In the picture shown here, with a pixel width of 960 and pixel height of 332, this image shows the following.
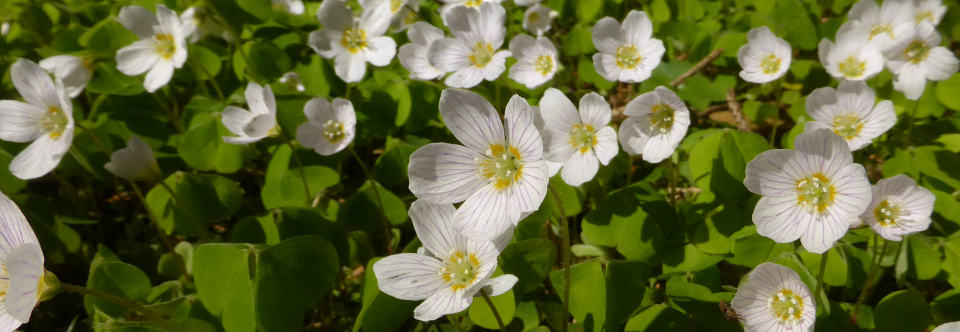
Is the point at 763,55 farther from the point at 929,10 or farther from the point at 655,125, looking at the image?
the point at 929,10

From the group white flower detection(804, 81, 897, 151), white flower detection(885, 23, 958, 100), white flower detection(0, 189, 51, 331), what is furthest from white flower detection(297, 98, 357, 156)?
white flower detection(885, 23, 958, 100)

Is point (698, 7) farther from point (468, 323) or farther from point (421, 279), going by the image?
point (421, 279)

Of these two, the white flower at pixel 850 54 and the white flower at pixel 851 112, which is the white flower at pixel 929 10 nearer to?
the white flower at pixel 850 54

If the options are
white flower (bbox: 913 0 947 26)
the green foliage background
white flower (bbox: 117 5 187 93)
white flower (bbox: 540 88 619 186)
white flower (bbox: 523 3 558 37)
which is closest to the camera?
the green foliage background

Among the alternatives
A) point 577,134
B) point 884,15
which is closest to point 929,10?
point 884,15

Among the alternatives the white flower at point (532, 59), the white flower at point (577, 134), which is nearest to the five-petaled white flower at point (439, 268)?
the white flower at point (577, 134)

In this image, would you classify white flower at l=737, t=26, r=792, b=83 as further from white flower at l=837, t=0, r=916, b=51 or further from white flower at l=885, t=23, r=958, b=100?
white flower at l=837, t=0, r=916, b=51
